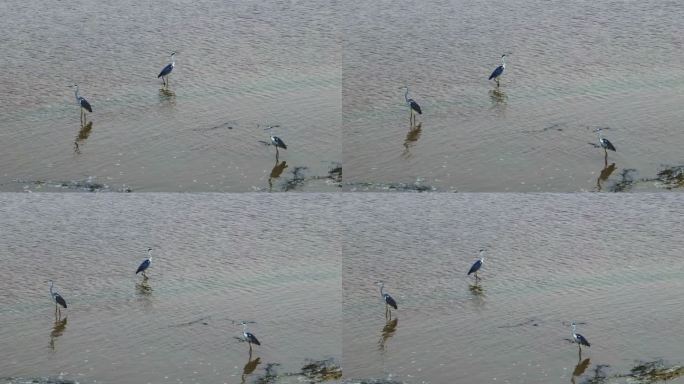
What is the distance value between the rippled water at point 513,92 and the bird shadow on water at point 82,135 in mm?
1786

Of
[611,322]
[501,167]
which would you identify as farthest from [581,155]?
[611,322]

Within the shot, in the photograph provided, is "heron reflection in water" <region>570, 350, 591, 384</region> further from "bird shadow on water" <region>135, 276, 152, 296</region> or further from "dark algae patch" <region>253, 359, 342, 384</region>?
"bird shadow on water" <region>135, 276, 152, 296</region>

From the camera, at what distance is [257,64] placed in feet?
31.2

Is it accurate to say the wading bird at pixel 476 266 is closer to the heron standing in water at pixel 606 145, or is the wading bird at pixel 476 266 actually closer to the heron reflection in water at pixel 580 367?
the heron reflection in water at pixel 580 367

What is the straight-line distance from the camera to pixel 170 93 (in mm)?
9289

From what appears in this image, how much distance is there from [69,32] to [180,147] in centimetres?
164

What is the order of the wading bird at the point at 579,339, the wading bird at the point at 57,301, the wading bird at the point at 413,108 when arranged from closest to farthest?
1. the wading bird at the point at 579,339
2. the wading bird at the point at 57,301
3. the wading bird at the point at 413,108

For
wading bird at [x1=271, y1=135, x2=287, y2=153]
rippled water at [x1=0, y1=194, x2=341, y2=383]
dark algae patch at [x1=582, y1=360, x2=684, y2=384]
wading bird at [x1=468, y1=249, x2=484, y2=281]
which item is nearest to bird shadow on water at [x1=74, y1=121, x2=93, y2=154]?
rippled water at [x1=0, y1=194, x2=341, y2=383]

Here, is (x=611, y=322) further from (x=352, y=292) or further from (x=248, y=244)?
(x=248, y=244)

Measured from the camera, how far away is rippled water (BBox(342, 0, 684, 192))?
868cm

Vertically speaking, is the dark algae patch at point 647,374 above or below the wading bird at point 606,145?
below

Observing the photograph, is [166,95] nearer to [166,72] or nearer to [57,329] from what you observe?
[166,72]

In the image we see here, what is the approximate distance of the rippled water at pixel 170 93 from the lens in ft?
28.5

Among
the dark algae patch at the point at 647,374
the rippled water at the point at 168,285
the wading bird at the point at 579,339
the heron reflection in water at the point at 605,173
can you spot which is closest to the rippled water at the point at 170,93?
the rippled water at the point at 168,285
